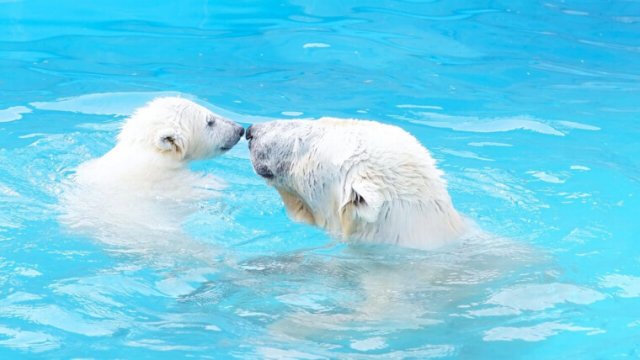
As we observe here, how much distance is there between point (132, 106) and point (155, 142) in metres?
1.38

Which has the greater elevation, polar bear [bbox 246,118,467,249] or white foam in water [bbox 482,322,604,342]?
polar bear [bbox 246,118,467,249]

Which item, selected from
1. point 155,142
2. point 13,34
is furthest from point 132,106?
point 13,34

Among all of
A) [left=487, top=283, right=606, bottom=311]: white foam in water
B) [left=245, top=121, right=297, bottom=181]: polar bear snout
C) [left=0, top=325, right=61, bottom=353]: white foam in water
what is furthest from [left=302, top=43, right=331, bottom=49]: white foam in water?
[left=0, top=325, right=61, bottom=353]: white foam in water

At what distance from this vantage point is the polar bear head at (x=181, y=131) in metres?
6.26

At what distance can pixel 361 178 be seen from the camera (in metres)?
4.65

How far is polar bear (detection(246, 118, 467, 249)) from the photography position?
4641 mm

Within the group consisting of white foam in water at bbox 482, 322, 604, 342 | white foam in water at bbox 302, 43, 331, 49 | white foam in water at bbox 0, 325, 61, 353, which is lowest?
white foam in water at bbox 0, 325, 61, 353

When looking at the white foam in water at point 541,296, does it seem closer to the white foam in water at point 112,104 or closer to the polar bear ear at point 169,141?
the polar bear ear at point 169,141

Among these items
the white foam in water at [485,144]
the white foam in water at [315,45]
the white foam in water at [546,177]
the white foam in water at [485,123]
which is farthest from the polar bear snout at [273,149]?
the white foam in water at [315,45]

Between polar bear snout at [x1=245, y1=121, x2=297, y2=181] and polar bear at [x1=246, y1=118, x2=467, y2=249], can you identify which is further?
polar bear snout at [x1=245, y1=121, x2=297, y2=181]

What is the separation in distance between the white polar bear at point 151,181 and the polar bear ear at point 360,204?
33.2 inches

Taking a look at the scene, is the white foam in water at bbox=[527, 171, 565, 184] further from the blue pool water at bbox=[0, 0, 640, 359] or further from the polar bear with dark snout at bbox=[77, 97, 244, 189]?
the polar bear with dark snout at bbox=[77, 97, 244, 189]

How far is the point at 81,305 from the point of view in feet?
15.1

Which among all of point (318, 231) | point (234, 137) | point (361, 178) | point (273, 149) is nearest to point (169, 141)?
point (234, 137)
